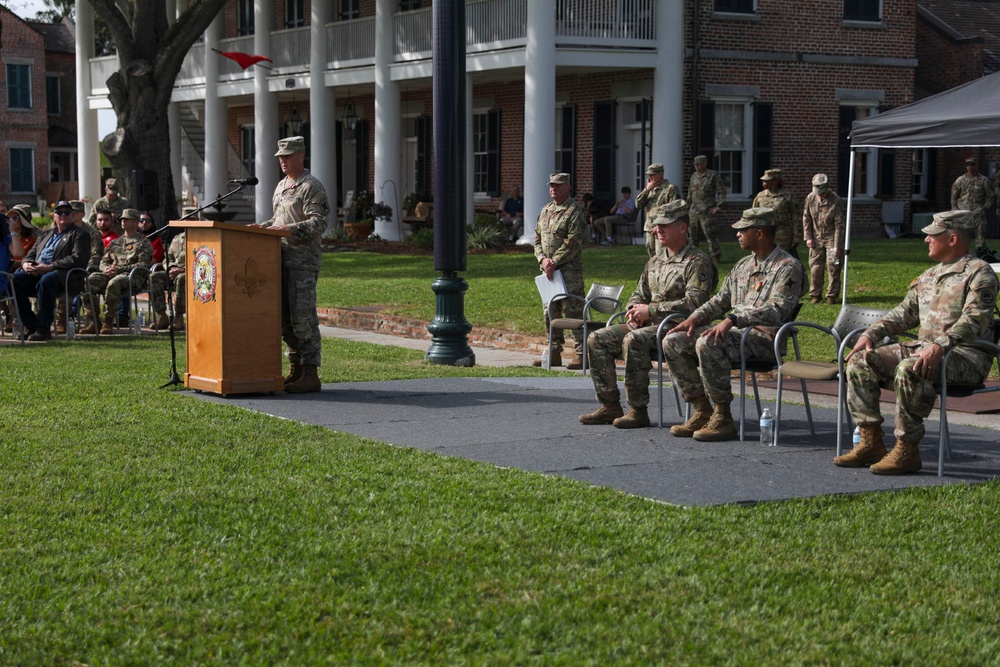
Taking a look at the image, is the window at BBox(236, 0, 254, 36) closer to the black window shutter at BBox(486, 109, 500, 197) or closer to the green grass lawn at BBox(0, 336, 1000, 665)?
the black window shutter at BBox(486, 109, 500, 197)

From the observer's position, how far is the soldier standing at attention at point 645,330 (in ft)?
30.3

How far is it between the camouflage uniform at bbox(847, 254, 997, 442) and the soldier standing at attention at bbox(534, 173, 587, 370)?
Answer: 5891 millimetres

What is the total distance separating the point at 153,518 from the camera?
6453mm

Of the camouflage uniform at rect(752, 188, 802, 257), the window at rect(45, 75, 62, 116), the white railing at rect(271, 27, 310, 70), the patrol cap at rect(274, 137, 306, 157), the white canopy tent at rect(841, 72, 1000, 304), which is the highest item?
the window at rect(45, 75, 62, 116)

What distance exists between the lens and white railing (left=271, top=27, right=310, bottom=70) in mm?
35469

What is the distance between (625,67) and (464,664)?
24523mm

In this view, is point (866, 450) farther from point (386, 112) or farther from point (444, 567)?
point (386, 112)

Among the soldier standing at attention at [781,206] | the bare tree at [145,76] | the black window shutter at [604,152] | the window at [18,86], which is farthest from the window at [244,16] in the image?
the window at [18,86]

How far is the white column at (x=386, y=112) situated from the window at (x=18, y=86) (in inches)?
1369

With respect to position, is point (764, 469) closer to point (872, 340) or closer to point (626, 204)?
point (872, 340)

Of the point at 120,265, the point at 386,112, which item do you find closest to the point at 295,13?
the point at 386,112

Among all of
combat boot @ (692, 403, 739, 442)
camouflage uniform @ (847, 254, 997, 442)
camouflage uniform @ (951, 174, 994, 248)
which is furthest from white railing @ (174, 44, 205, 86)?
camouflage uniform @ (847, 254, 997, 442)

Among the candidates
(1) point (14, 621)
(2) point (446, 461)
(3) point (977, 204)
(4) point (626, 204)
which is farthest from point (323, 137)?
(1) point (14, 621)

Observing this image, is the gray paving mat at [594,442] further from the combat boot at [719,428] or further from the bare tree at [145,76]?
the bare tree at [145,76]
